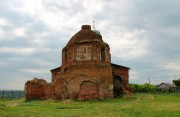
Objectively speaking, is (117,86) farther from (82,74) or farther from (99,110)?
(99,110)

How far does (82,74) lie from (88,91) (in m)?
2.03

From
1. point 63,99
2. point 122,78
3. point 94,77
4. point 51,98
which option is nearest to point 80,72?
point 94,77

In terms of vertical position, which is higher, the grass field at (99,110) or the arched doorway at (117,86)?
the arched doorway at (117,86)

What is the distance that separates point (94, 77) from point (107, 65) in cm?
252

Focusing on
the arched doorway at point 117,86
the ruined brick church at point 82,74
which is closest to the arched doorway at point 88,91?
the ruined brick church at point 82,74

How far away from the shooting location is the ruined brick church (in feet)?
95.1

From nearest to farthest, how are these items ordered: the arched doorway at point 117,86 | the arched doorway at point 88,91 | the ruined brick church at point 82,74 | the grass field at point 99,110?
1. the grass field at point 99,110
2. the arched doorway at point 88,91
3. the ruined brick church at point 82,74
4. the arched doorway at point 117,86

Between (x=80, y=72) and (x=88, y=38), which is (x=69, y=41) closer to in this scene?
(x=88, y=38)

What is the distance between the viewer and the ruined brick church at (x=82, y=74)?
28984mm

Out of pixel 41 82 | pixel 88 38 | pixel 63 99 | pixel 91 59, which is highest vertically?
pixel 88 38

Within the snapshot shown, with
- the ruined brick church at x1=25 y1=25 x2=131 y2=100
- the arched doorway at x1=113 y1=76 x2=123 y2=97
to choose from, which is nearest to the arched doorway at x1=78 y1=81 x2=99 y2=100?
the ruined brick church at x1=25 y1=25 x2=131 y2=100

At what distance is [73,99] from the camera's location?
29.0m

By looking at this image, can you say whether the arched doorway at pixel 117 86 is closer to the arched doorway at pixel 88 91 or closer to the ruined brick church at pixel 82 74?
the ruined brick church at pixel 82 74

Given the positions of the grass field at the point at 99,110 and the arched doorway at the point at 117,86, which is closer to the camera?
the grass field at the point at 99,110
